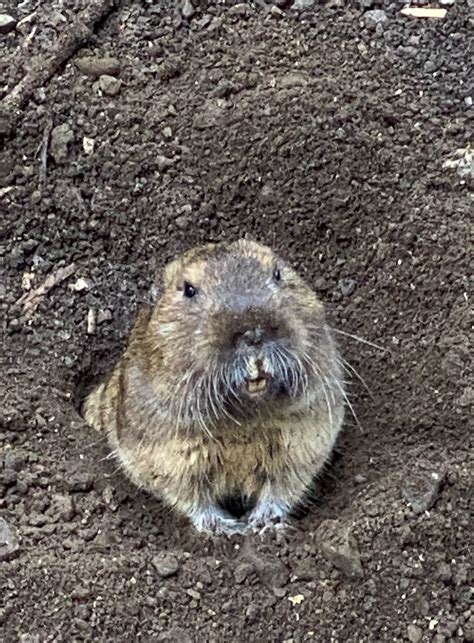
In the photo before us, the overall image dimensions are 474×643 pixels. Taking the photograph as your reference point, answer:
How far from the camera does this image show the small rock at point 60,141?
6.71 metres

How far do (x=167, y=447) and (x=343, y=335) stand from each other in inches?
46.8

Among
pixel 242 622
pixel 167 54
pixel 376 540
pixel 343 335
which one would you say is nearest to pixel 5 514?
pixel 242 622

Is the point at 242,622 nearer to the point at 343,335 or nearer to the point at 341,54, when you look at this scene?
the point at 343,335

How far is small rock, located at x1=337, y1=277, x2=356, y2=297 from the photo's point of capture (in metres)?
6.51

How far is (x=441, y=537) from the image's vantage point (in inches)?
200

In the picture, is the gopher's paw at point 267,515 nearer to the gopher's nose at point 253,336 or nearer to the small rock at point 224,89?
the gopher's nose at point 253,336

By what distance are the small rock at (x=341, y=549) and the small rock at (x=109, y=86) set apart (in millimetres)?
2740

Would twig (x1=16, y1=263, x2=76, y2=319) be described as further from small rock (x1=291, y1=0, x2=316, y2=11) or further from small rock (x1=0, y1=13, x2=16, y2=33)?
small rock (x1=291, y1=0, x2=316, y2=11)

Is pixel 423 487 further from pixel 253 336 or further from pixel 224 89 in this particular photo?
pixel 224 89

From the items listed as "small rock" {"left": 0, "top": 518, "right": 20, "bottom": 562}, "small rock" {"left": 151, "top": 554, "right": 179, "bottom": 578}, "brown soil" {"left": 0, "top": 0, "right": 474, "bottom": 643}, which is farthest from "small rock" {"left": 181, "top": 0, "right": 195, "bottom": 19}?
"small rock" {"left": 151, "top": 554, "right": 179, "bottom": 578}

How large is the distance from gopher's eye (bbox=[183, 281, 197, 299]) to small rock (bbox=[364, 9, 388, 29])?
Answer: 7.00 ft

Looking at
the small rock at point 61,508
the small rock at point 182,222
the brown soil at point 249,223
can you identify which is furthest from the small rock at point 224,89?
the small rock at point 61,508

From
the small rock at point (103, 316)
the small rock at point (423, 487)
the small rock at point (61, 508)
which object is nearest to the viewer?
the small rock at point (423, 487)

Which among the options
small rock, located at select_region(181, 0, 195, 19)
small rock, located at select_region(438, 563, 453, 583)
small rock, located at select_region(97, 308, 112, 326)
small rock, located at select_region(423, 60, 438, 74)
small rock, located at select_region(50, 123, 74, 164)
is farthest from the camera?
small rock, located at select_region(181, 0, 195, 19)
